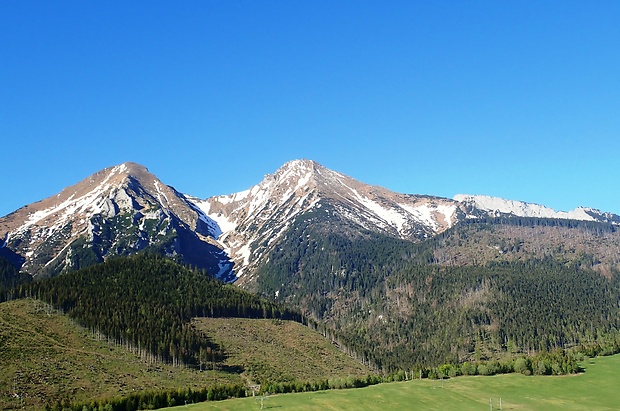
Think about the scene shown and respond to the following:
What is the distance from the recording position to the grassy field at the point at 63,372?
155 meters

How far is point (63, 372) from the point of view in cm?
17025

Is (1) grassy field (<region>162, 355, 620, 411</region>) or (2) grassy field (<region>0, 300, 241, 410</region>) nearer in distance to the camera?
(1) grassy field (<region>162, 355, 620, 411</region>)

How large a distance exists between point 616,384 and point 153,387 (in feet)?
448

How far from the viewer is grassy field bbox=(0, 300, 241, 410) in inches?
6097

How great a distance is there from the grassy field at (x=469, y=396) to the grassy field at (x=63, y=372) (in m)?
42.0

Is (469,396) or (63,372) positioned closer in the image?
(469,396)

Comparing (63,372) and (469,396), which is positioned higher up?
(63,372)

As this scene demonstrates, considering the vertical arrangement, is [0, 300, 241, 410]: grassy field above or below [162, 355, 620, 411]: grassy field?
above

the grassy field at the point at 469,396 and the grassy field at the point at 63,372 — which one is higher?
the grassy field at the point at 63,372

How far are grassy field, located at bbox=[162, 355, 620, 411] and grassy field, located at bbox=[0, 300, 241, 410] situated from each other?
138 ft

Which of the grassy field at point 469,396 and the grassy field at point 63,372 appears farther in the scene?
the grassy field at point 63,372

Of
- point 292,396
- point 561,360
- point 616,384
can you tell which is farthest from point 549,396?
point 292,396

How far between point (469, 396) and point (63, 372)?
115 meters

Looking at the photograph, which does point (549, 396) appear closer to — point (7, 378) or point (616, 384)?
point (616, 384)
